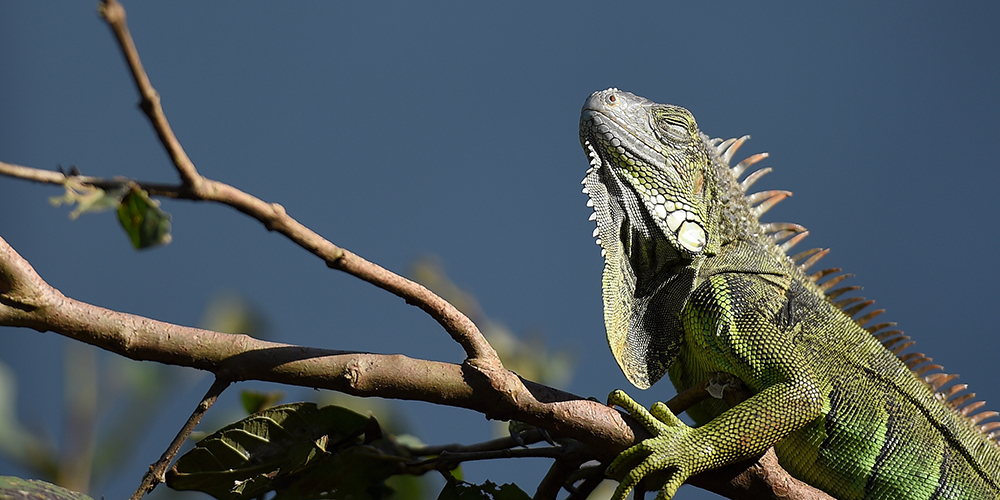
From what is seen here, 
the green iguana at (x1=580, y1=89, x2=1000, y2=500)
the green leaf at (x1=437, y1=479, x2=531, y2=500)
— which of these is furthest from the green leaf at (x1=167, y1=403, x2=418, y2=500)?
the green iguana at (x1=580, y1=89, x2=1000, y2=500)

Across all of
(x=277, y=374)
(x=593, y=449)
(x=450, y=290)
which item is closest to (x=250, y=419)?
(x=277, y=374)

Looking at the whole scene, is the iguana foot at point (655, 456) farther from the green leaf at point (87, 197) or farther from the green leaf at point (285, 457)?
the green leaf at point (87, 197)

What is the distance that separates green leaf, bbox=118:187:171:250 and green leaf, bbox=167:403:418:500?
684 mm

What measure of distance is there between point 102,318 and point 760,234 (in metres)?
1.72

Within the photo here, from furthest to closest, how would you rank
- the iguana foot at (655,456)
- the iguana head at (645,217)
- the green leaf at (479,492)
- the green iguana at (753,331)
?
the iguana head at (645,217), the green iguana at (753,331), the green leaf at (479,492), the iguana foot at (655,456)

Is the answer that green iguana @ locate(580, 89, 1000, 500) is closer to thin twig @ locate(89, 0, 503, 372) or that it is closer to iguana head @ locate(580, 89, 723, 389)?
iguana head @ locate(580, 89, 723, 389)

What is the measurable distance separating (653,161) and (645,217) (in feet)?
0.53

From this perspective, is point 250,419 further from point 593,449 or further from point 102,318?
point 593,449

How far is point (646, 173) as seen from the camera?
210cm

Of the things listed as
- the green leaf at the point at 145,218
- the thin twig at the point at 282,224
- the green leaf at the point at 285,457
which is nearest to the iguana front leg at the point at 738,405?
the thin twig at the point at 282,224

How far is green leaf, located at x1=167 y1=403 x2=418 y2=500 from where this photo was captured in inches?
58.9

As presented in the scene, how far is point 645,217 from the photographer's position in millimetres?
2064

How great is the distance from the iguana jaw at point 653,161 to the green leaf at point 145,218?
1292mm

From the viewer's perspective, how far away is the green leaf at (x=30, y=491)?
45.5 inches
